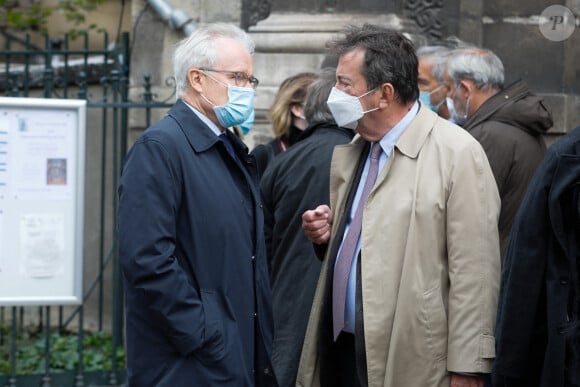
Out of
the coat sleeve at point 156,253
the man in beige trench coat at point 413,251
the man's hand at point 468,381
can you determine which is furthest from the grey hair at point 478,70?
the coat sleeve at point 156,253

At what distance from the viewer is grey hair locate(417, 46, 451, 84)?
20.6ft

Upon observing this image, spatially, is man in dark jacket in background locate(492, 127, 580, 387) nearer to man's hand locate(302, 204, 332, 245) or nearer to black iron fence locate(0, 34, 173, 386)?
man's hand locate(302, 204, 332, 245)

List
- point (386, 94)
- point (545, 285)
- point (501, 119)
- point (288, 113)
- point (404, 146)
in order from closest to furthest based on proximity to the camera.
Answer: point (545, 285) → point (404, 146) → point (386, 94) → point (501, 119) → point (288, 113)

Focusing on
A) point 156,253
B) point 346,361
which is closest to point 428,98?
point 346,361

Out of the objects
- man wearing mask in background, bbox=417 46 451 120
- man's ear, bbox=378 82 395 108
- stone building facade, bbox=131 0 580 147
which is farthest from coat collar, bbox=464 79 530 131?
stone building facade, bbox=131 0 580 147

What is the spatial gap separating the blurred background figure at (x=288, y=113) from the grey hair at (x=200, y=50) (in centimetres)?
179

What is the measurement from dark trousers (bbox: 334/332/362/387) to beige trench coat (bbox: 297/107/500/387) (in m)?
0.25

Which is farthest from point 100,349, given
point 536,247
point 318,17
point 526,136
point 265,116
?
point 536,247

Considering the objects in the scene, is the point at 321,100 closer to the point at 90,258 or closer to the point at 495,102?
the point at 495,102

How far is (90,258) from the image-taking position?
8117mm

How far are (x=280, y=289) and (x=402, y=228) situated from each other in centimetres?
121

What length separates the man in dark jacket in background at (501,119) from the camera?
519 centimetres

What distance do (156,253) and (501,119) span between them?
240 centimetres

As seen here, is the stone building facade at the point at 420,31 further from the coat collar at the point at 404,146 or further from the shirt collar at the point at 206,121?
the shirt collar at the point at 206,121
